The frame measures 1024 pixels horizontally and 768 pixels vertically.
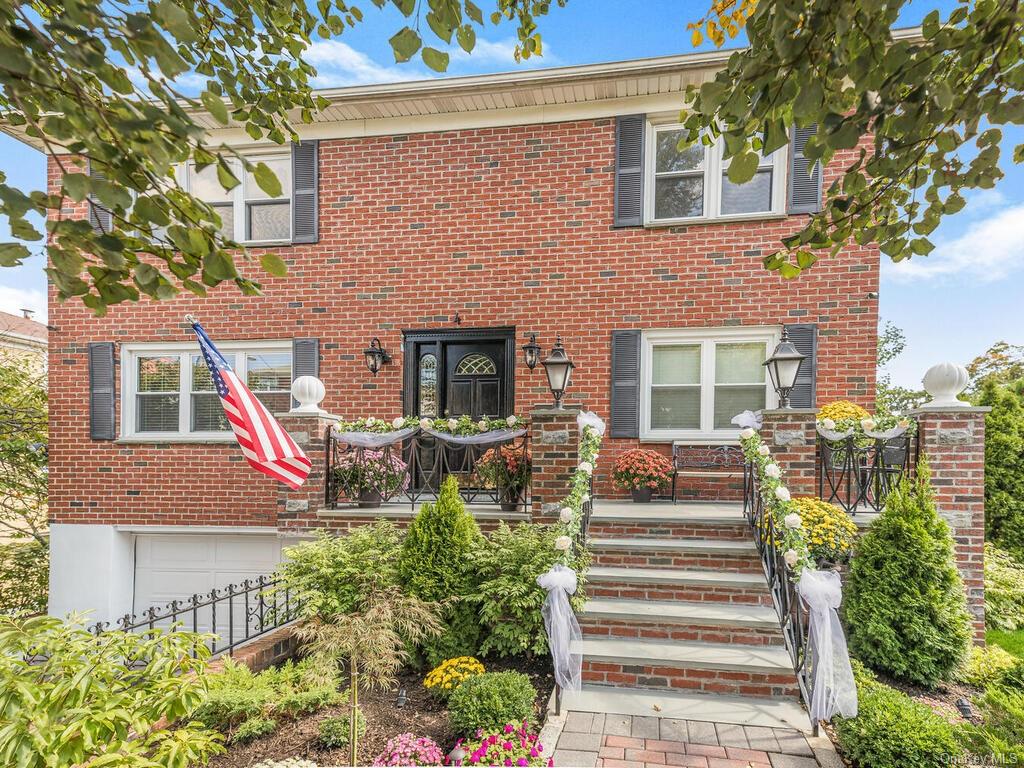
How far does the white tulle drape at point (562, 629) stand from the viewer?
11.8 ft

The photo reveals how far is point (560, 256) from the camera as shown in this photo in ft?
23.1

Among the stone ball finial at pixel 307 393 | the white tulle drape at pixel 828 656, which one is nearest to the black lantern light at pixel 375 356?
the stone ball finial at pixel 307 393

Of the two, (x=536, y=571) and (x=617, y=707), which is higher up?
(x=536, y=571)

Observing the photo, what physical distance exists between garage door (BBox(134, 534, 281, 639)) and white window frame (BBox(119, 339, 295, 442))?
A: 4.79ft

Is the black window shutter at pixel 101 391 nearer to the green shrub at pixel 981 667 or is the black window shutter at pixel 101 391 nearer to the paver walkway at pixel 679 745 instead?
the paver walkway at pixel 679 745

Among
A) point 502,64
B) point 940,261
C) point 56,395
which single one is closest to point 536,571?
point 502,64

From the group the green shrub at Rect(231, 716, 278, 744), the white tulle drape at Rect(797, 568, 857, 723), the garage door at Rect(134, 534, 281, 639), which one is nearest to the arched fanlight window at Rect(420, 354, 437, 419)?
the garage door at Rect(134, 534, 281, 639)

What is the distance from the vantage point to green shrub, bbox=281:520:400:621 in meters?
4.38

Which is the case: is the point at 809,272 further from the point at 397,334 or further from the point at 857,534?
the point at 397,334

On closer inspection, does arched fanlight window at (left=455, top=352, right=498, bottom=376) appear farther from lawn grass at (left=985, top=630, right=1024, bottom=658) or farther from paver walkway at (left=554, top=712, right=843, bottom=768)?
lawn grass at (left=985, top=630, right=1024, bottom=658)

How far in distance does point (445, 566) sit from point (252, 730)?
1767 mm

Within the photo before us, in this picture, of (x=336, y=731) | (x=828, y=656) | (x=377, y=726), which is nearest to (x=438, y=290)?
(x=377, y=726)

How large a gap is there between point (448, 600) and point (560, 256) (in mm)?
4605

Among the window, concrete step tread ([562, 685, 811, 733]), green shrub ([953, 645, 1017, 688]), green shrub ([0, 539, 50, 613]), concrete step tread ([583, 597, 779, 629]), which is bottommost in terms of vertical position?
green shrub ([0, 539, 50, 613])
